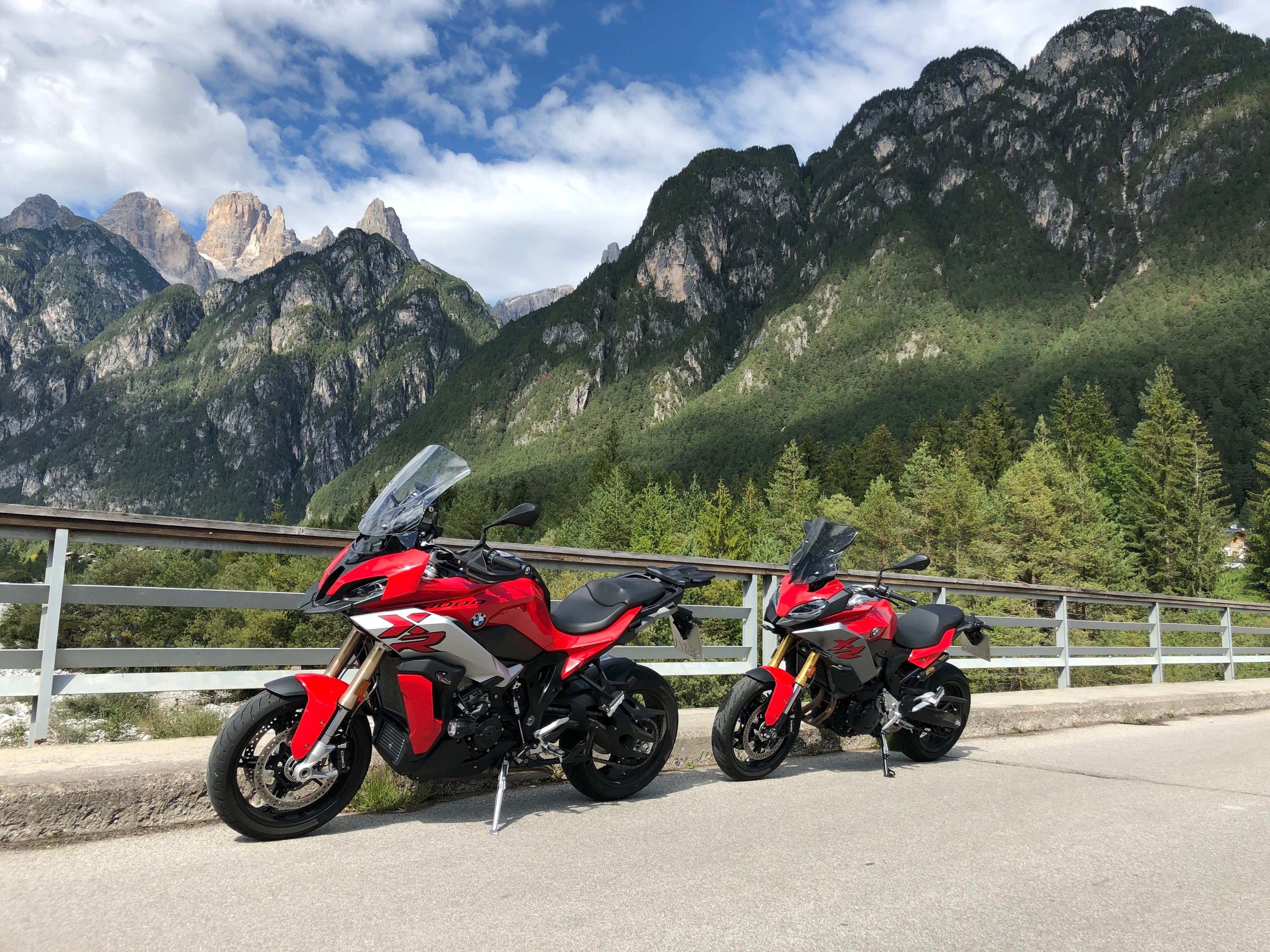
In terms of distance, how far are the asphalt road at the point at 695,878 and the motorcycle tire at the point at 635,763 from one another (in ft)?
0.33

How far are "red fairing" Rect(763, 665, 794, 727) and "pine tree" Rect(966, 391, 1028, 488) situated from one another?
70.9m

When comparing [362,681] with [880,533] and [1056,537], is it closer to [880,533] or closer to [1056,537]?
[1056,537]

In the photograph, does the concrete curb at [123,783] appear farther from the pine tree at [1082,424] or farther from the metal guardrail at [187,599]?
the pine tree at [1082,424]

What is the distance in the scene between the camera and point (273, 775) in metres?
3.39

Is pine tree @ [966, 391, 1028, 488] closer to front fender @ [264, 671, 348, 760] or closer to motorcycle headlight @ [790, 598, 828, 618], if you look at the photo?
motorcycle headlight @ [790, 598, 828, 618]

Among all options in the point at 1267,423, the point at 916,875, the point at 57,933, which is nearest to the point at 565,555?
the point at 916,875

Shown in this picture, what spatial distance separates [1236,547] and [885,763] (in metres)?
115

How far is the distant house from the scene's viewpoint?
5772 centimetres

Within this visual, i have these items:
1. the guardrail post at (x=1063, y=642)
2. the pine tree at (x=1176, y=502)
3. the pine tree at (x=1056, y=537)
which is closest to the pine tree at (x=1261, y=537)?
the pine tree at (x=1176, y=502)

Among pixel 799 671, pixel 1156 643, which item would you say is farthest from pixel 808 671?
pixel 1156 643

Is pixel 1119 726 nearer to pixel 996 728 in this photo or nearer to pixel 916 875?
pixel 996 728

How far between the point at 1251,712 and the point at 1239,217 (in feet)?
650

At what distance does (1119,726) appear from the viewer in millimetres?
8141

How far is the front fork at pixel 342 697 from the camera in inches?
132
